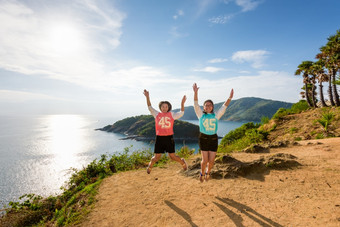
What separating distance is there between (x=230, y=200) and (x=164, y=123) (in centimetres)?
266

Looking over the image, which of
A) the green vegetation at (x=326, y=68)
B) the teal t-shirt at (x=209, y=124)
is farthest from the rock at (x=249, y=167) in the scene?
the green vegetation at (x=326, y=68)

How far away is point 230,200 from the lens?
4.21 m

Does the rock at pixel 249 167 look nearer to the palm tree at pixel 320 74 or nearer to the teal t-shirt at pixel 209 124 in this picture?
the teal t-shirt at pixel 209 124

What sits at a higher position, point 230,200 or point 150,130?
point 230,200

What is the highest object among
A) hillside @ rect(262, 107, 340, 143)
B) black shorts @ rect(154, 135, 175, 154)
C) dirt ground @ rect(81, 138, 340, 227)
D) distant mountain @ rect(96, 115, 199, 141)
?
black shorts @ rect(154, 135, 175, 154)

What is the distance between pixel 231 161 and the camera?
6504 mm

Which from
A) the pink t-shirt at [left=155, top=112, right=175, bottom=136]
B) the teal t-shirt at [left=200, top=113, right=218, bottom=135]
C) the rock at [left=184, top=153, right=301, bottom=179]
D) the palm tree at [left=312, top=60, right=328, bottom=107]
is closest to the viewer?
the teal t-shirt at [left=200, top=113, right=218, bottom=135]

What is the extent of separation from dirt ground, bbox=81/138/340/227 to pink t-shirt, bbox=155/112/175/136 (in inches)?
73.6

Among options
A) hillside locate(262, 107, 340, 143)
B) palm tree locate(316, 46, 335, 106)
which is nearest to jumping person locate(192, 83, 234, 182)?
hillside locate(262, 107, 340, 143)

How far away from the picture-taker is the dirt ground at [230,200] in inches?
134

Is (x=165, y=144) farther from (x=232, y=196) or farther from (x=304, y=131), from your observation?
(x=304, y=131)

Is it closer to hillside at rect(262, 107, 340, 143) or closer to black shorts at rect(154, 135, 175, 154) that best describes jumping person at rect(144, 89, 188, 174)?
black shorts at rect(154, 135, 175, 154)

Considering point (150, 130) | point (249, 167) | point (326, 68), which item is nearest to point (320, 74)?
point (326, 68)

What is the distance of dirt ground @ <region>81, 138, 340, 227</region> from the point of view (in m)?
3.40
